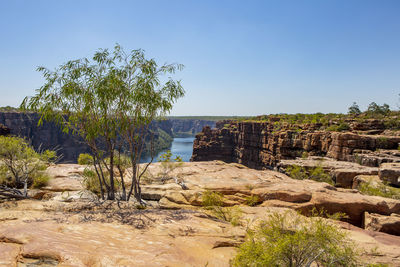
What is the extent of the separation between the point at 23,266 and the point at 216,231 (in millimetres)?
3782

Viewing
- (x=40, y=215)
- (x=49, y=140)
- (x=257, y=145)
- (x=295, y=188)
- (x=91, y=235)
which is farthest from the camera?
(x=49, y=140)

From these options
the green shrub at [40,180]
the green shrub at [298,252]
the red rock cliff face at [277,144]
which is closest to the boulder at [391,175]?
the red rock cliff face at [277,144]

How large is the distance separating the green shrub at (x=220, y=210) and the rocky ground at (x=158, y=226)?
30 cm

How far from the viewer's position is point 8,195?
24.4 feet

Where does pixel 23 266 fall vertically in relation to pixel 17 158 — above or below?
below

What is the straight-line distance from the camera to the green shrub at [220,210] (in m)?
6.86

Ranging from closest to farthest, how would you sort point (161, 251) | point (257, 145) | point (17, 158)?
point (161, 251), point (17, 158), point (257, 145)

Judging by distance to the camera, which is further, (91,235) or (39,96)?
(39,96)

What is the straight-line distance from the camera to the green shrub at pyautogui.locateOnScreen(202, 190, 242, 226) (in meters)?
6.86

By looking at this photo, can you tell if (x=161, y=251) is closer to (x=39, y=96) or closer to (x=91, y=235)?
(x=91, y=235)

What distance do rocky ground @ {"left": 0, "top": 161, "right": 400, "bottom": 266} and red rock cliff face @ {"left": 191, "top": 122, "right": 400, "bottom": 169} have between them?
1324 centimetres

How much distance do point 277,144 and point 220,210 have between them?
39273mm

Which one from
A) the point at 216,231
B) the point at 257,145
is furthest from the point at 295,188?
the point at 257,145

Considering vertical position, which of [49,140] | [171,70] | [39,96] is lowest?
[49,140]
